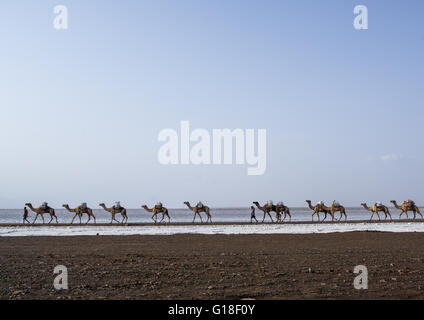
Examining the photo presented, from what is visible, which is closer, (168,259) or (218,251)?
(168,259)

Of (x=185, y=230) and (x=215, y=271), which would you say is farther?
(x=185, y=230)

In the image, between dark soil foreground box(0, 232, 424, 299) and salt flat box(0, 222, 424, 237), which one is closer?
dark soil foreground box(0, 232, 424, 299)

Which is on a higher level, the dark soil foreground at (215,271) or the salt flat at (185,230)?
the dark soil foreground at (215,271)

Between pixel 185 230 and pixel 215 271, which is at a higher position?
pixel 215 271

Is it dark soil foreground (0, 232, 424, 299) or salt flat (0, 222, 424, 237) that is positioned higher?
dark soil foreground (0, 232, 424, 299)

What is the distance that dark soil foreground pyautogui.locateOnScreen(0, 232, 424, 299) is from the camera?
801 centimetres

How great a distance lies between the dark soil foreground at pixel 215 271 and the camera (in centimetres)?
801

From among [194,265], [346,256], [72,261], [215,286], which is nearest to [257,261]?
[194,265]

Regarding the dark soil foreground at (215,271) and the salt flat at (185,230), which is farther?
the salt flat at (185,230)

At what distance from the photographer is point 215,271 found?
33.9 ft
